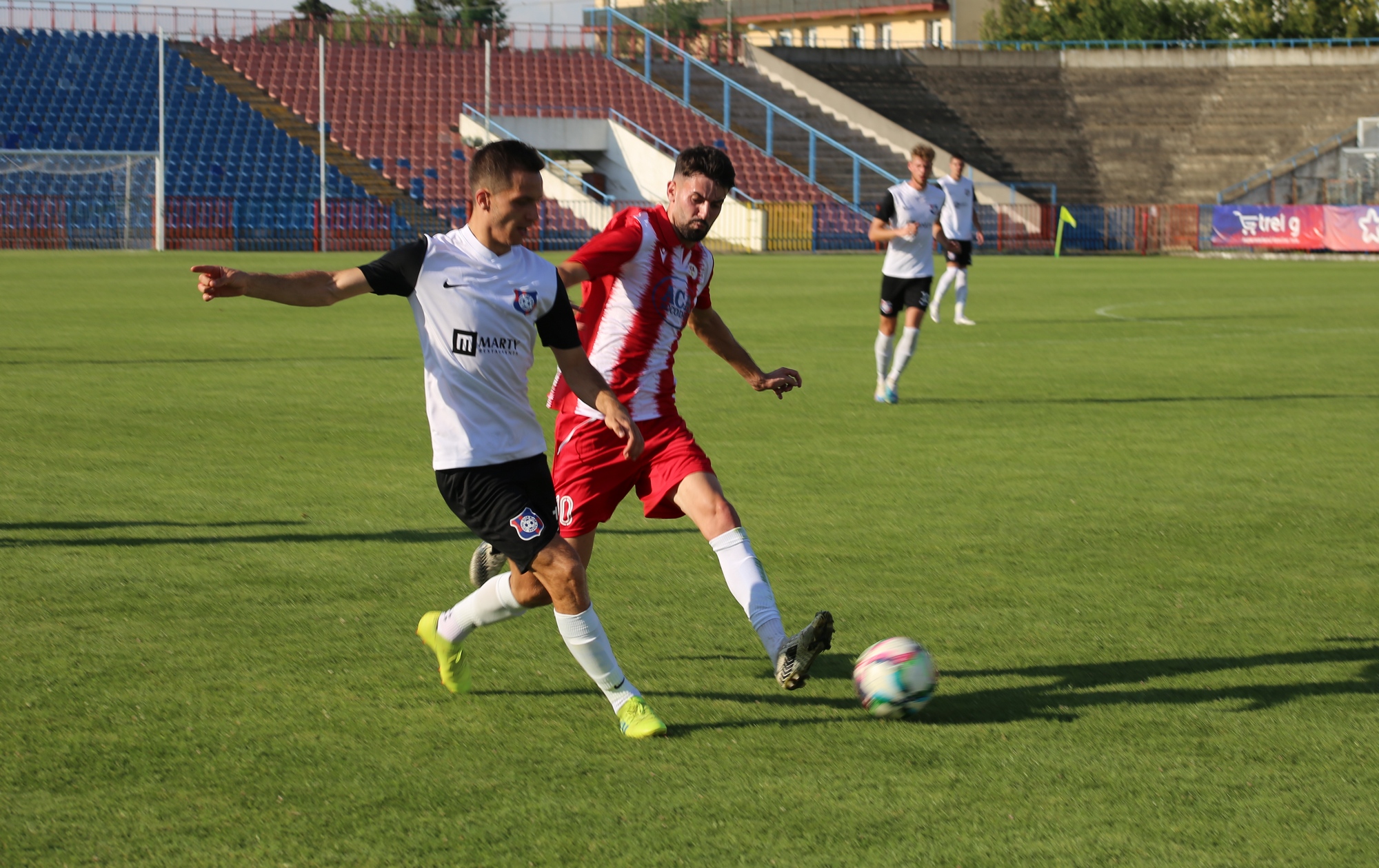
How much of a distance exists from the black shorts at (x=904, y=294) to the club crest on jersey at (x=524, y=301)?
8.94m

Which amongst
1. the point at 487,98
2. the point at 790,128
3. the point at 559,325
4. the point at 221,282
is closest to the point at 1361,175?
the point at 790,128

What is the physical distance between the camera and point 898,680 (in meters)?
4.82

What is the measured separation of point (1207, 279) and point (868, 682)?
28.4m

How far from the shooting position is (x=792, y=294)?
2567cm

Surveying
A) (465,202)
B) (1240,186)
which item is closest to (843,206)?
(465,202)

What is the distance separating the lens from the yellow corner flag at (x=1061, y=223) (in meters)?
44.8

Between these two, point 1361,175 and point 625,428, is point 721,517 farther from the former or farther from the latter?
point 1361,175

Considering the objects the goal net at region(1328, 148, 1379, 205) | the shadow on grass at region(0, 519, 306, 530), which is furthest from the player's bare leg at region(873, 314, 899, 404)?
the goal net at region(1328, 148, 1379, 205)

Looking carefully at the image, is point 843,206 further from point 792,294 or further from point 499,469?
point 499,469

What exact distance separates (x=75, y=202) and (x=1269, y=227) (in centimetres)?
3250

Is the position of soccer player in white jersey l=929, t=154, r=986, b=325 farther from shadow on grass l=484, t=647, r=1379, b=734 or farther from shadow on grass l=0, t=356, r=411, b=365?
shadow on grass l=484, t=647, r=1379, b=734

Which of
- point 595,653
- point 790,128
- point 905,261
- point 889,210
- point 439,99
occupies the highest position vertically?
point 439,99

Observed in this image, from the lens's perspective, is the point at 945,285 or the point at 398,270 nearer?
the point at 398,270

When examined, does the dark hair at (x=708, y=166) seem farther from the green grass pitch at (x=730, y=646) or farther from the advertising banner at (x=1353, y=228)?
the advertising banner at (x=1353, y=228)
